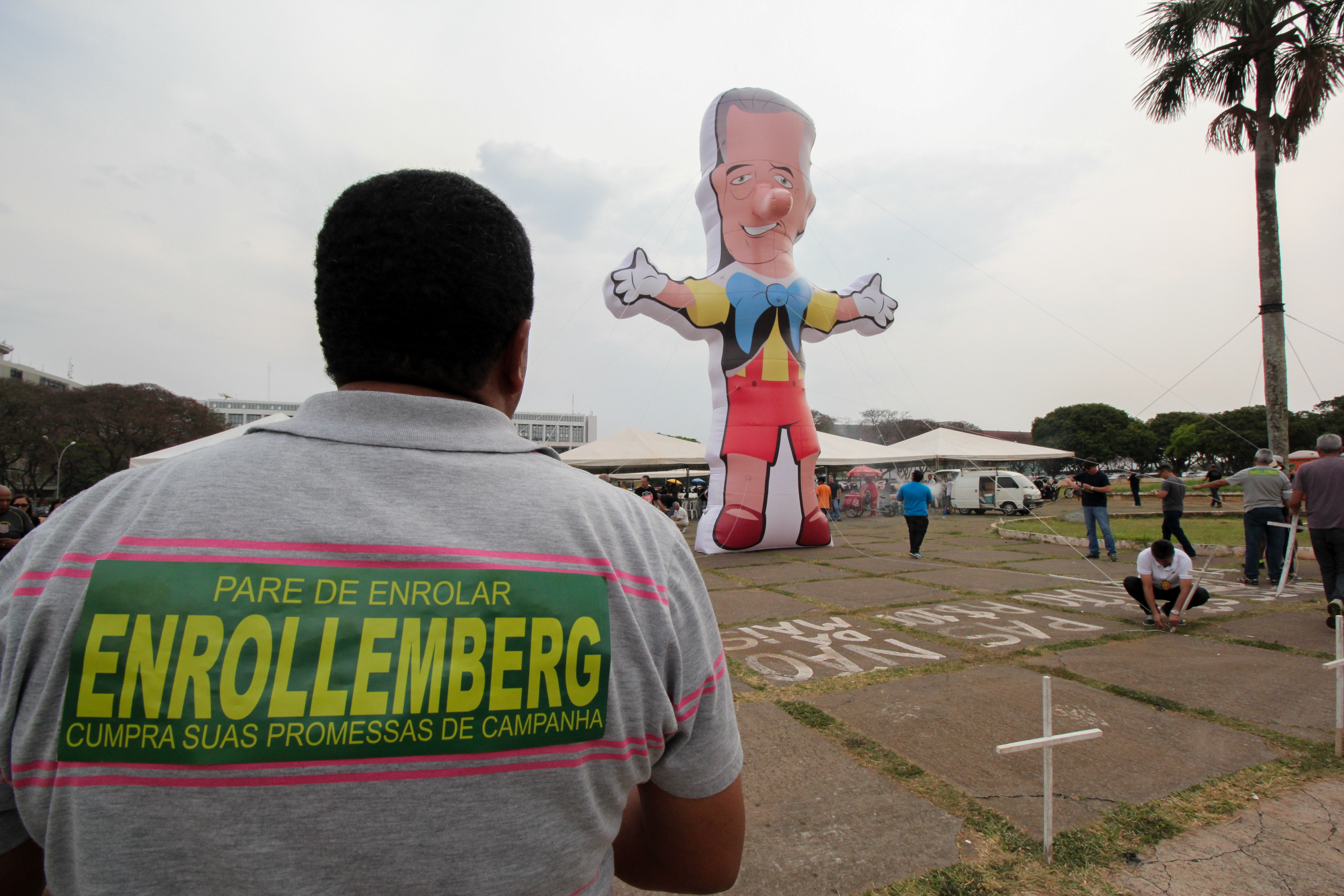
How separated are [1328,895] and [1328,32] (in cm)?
1252

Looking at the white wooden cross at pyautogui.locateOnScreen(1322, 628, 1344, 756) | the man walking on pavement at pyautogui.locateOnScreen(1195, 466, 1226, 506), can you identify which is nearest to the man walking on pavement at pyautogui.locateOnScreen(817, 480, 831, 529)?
the man walking on pavement at pyautogui.locateOnScreen(1195, 466, 1226, 506)

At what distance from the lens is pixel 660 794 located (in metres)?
0.91

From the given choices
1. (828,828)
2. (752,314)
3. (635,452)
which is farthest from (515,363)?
(635,452)

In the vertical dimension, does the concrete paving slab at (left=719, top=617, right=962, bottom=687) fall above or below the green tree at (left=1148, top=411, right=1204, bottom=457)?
below

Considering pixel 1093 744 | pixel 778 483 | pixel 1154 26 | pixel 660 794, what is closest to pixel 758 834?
pixel 660 794

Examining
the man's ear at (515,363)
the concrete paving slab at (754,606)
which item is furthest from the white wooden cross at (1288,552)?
the man's ear at (515,363)

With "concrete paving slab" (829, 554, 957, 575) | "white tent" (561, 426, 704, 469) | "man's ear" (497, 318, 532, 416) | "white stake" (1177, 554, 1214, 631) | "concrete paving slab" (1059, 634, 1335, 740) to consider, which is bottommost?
"concrete paving slab" (829, 554, 957, 575)

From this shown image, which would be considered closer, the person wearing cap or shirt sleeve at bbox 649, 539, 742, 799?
shirt sleeve at bbox 649, 539, 742, 799

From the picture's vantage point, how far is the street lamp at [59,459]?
28.6 m

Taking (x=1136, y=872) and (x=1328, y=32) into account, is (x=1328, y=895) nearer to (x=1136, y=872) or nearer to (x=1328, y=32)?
(x=1136, y=872)

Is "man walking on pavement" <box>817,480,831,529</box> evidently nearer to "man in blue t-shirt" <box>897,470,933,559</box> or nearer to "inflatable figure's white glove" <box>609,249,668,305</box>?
"man in blue t-shirt" <box>897,470,933,559</box>

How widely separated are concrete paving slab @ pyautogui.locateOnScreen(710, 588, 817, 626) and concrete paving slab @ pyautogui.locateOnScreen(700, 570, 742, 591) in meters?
0.24

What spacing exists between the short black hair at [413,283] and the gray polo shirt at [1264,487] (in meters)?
7.63

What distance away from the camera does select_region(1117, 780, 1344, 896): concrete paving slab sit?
177 centimetres
